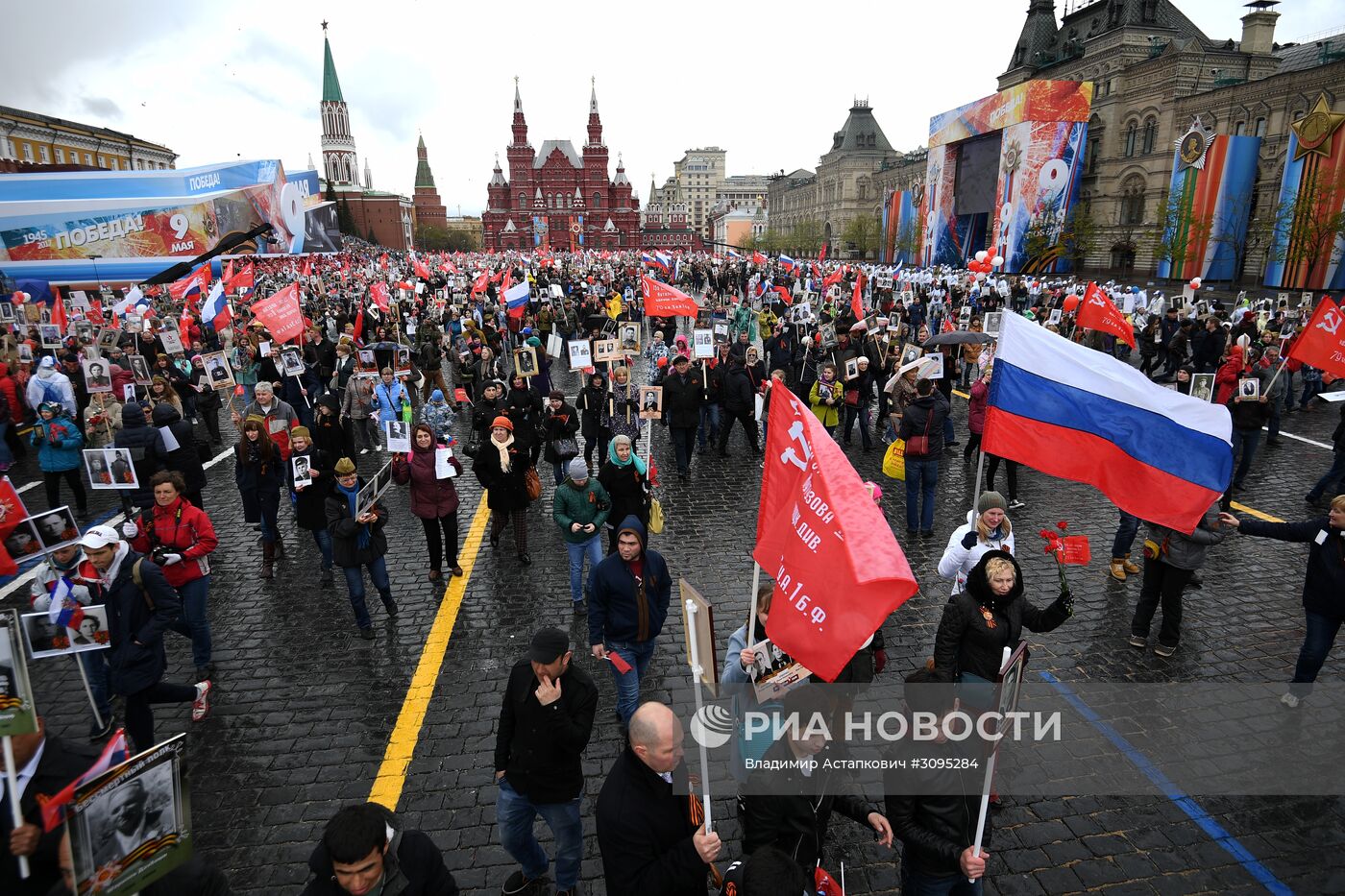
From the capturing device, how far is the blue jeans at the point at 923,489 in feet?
28.3

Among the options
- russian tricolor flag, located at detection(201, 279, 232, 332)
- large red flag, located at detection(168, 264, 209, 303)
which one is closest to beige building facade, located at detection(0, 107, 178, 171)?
large red flag, located at detection(168, 264, 209, 303)

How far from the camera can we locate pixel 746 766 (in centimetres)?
348

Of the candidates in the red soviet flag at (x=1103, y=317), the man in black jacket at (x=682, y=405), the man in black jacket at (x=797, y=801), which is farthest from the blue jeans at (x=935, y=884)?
the red soviet flag at (x=1103, y=317)

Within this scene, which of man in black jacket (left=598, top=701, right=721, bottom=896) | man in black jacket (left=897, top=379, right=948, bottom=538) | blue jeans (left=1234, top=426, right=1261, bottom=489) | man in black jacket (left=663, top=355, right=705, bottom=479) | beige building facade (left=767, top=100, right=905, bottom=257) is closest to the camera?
man in black jacket (left=598, top=701, right=721, bottom=896)

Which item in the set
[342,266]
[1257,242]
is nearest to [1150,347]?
[1257,242]

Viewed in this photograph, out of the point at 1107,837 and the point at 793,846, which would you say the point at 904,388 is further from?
the point at 793,846

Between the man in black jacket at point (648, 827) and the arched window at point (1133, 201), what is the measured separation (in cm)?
6056

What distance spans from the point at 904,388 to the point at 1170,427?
17.0 feet

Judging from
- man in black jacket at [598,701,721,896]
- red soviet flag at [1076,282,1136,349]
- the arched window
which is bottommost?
man in black jacket at [598,701,721,896]

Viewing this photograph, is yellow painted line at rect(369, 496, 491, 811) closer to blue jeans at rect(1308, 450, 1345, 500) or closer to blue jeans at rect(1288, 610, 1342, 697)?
blue jeans at rect(1288, 610, 1342, 697)

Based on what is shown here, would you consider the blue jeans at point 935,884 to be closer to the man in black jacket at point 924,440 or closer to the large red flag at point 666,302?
the man in black jacket at point 924,440

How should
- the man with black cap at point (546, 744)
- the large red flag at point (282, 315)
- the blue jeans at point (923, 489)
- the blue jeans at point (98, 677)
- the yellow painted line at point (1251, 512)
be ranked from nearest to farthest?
the man with black cap at point (546, 744) → the blue jeans at point (98, 677) → the blue jeans at point (923, 489) → the yellow painted line at point (1251, 512) → the large red flag at point (282, 315)

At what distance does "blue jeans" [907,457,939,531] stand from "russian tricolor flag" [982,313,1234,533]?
3.81 metres

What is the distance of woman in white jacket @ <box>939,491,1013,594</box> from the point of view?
5.38 meters
